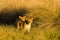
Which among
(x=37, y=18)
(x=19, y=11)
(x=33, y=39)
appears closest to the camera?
(x=33, y=39)

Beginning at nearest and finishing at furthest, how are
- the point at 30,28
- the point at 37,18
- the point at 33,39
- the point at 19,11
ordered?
the point at 33,39
the point at 30,28
the point at 37,18
the point at 19,11

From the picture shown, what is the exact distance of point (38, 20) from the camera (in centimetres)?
930

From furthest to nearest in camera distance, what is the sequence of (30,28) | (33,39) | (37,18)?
(37,18) < (30,28) < (33,39)

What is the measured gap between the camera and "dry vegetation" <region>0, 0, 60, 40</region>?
25.9 ft

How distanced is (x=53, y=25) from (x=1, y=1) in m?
2.45

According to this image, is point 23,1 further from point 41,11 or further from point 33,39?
point 33,39

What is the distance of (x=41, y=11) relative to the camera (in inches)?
387

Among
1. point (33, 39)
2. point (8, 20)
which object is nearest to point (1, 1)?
point (8, 20)

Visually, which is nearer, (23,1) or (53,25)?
(53,25)

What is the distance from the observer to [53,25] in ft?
28.8

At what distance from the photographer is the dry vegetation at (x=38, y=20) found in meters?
7.91

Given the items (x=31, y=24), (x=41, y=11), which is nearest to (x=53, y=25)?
(x=31, y=24)

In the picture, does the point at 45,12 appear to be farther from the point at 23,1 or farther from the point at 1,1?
the point at 1,1

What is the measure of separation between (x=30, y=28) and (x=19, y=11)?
181cm
